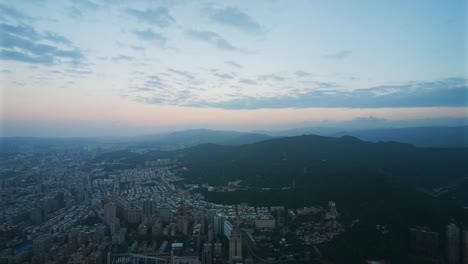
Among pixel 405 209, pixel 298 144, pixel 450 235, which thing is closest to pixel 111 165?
pixel 298 144

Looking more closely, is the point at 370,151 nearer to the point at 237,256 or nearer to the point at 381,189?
the point at 381,189

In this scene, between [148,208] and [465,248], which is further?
[148,208]

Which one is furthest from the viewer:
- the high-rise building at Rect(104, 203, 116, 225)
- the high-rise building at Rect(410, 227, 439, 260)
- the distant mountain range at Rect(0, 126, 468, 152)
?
the distant mountain range at Rect(0, 126, 468, 152)

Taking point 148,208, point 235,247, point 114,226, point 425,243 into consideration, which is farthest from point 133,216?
point 425,243

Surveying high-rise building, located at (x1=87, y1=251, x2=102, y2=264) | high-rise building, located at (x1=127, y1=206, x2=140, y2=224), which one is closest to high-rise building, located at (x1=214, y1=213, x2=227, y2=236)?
high-rise building, located at (x1=127, y1=206, x2=140, y2=224)

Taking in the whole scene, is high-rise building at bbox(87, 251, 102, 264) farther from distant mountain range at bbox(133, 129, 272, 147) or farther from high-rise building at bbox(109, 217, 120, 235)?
distant mountain range at bbox(133, 129, 272, 147)

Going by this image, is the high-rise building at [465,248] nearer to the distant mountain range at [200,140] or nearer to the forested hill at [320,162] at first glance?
the forested hill at [320,162]

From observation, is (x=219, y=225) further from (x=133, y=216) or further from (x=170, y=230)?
(x=133, y=216)

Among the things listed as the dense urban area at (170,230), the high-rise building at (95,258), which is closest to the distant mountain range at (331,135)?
the dense urban area at (170,230)
